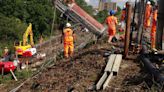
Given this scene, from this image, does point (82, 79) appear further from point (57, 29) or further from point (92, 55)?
point (57, 29)

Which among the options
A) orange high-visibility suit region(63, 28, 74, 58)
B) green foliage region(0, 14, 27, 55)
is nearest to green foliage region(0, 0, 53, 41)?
green foliage region(0, 14, 27, 55)

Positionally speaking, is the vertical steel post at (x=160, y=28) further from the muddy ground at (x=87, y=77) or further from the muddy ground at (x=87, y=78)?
the muddy ground at (x=87, y=78)

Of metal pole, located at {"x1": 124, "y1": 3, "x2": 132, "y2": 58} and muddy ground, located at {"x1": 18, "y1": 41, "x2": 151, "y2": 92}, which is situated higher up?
metal pole, located at {"x1": 124, "y1": 3, "x2": 132, "y2": 58}

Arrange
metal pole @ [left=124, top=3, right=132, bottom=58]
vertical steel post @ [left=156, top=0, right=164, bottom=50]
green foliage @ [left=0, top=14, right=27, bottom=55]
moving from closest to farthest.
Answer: metal pole @ [left=124, top=3, right=132, bottom=58] < vertical steel post @ [left=156, top=0, right=164, bottom=50] < green foliage @ [left=0, top=14, right=27, bottom=55]

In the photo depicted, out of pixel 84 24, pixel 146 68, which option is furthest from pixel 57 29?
pixel 146 68

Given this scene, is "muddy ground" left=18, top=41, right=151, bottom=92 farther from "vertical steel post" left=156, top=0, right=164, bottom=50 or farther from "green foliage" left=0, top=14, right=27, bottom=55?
"green foliage" left=0, top=14, right=27, bottom=55

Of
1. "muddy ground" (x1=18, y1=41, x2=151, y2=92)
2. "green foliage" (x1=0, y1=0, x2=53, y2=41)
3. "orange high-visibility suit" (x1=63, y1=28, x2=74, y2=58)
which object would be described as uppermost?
"green foliage" (x1=0, y1=0, x2=53, y2=41)

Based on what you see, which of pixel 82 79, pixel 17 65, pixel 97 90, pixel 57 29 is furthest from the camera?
pixel 57 29

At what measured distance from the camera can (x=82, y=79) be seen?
420 inches

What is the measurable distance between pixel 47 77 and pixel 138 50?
3509 mm

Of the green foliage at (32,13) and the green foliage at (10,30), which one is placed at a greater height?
the green foliage at (32,13)

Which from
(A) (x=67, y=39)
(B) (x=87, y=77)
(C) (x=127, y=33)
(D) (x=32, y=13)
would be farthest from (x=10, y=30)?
(B) (x=87, y=77)

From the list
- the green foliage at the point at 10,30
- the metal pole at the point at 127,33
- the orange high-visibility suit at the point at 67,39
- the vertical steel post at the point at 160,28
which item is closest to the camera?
Answer: the metal pole at the point at 127,33

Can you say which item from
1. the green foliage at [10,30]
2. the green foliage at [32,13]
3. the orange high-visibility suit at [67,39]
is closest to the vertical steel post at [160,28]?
the orange high-visibility suit at [67,39]
